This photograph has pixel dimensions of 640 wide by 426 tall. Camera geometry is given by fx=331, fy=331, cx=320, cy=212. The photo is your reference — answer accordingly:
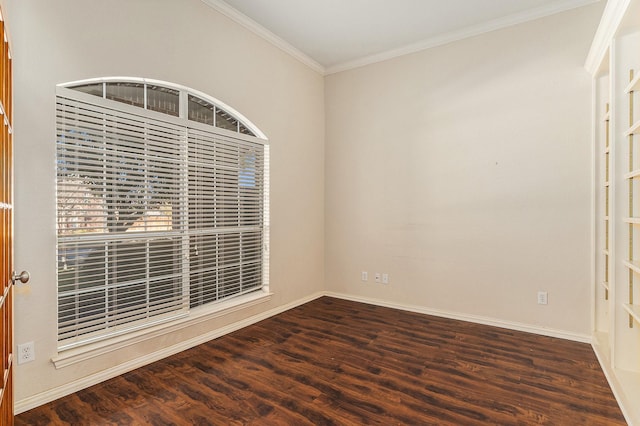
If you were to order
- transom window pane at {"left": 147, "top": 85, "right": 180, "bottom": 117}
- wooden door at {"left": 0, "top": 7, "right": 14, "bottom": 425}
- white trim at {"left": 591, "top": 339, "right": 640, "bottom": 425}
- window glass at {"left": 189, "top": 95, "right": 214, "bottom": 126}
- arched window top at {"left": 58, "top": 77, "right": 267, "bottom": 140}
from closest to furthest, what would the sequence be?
wooden door at {"left": 0, "top": 7, "right": 14, "bottom": 425}, white trim at {"left": 591, "top": 339, "right": 640, "bottom": 425}, arched window top at {"left": 58, "top": 77, "right": 267, "bottom": 140}, transom window pane at {"left": 147, "top": 85, "right": 180, "bottom": 117}, window glass at {"left": 189, "top": 95, "right": 214, "bottom": 126}

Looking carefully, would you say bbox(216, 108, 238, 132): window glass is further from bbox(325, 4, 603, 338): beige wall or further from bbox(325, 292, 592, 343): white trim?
bbox(325, 292, 592, 343): white trim

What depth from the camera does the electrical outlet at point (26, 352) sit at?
1994mm

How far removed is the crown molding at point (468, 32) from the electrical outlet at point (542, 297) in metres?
2.71

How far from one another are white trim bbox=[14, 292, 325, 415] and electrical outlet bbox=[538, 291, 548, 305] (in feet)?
9.25

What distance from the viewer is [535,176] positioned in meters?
3.29

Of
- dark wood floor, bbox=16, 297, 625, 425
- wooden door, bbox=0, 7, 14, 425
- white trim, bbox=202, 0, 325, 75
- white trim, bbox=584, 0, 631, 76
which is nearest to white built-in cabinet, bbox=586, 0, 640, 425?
white trim, bbox=584, 0, 631, 76

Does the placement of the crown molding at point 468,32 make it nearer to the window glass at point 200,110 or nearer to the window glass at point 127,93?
the window glass at point 200,110

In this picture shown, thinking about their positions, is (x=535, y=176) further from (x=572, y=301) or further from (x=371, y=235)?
(x=371, y=235)

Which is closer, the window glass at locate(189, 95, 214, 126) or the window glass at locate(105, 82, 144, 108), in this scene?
the window glass at locate(105, 82, 144, 108)

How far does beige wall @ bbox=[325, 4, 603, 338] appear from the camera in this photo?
3152 mm

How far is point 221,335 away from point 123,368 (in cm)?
91

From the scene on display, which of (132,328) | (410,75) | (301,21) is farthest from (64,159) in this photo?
(410,75)

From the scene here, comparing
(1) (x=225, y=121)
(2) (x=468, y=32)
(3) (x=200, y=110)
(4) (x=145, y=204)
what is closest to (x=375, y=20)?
(2) (x=468, y=32)

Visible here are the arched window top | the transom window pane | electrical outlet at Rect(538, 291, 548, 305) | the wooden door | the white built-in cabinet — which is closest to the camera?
the wooden door
